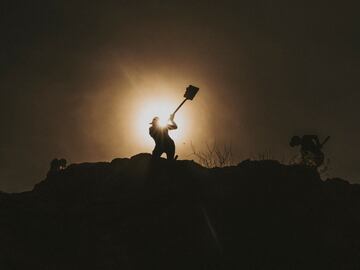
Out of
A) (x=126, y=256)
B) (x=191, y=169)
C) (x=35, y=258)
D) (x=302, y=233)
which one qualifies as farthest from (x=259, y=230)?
(x=35, y=258)

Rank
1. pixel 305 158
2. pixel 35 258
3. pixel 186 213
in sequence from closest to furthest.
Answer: pixel 35 258, pixel 186 213, pixel 305 158

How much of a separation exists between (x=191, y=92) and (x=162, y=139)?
74.0 inches

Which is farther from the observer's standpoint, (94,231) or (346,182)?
(346,182)

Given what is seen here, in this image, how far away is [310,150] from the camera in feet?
62.2

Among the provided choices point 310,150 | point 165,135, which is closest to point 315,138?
point 310,150

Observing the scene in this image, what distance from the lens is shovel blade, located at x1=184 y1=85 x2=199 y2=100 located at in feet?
58.0

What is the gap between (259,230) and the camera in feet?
54.4

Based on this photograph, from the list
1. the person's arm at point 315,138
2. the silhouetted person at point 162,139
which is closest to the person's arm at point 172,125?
the silhouetted person at point 162,139

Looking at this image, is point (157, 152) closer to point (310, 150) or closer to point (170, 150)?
point (170, 150)

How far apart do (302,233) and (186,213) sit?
375cm

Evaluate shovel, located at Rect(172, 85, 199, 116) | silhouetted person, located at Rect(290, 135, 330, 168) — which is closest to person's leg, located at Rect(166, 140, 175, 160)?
shovel, located at Rect(172, 85, 199, 116)

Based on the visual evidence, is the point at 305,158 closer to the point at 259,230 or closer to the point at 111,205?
the point at 259,230

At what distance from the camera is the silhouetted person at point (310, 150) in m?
18.7

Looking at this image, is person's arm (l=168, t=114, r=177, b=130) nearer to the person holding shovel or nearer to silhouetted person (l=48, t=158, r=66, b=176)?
the person holding shovel
